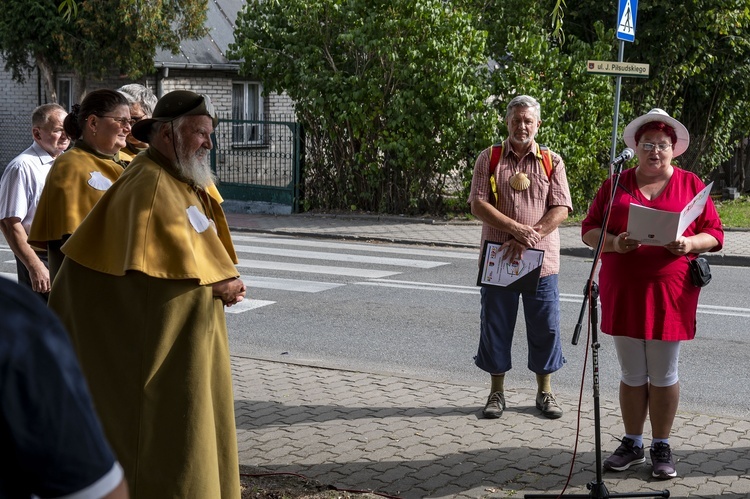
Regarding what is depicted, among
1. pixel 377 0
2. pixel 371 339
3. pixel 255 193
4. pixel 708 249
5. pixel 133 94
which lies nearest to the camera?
pixel 708 249

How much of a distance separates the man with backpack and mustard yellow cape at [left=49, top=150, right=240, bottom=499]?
2.74 m

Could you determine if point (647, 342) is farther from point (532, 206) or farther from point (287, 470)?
point (287, 470)

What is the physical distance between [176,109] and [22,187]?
2.34m

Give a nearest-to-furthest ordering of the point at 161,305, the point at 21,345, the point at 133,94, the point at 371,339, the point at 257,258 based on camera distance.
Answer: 1. the point at 21,345
2. the point at 161,305
3. the point at 133,94
4. the point at 371,339
5. the point at 257,258

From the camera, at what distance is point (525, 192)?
6160 mm

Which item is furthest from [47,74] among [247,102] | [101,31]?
[247,102]

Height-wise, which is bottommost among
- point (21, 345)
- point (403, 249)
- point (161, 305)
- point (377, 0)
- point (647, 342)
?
point (403, 249)

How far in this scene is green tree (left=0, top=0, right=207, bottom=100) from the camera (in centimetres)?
2088

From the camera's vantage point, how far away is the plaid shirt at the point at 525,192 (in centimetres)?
616

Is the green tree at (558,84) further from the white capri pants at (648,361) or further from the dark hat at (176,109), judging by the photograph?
the dark hat at (176,109)

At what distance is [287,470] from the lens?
204 inches

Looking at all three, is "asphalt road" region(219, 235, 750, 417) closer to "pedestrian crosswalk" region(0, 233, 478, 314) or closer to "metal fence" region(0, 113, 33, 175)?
"pedestrian crosswalk" region(0, 233, 478, 314)

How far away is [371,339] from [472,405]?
2.35 m

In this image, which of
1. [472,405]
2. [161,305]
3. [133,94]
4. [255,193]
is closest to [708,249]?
[472,405]
